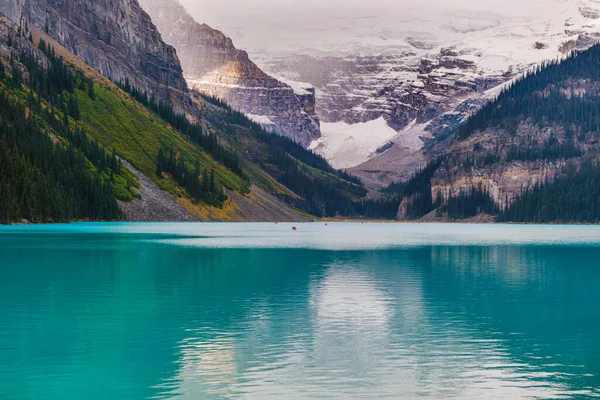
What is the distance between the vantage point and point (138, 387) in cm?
2664

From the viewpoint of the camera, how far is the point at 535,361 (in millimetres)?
31000

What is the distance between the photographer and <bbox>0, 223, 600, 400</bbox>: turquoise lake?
27.0 m

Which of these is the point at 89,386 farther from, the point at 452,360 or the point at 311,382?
the point at 452,360

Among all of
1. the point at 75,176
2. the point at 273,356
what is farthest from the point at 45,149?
the point at 273,356

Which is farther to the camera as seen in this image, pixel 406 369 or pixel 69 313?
pixel 69 313

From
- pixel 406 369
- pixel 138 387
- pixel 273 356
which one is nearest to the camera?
pixel 138 387

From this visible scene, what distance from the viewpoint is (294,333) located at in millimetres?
36656

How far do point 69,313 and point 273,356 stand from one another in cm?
1510

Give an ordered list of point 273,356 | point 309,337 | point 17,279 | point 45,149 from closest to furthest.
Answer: point 273,356 < point 309,337 < point 17,279 < point 45,149

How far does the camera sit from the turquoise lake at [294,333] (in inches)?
1062

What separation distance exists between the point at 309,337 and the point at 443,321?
8576 mm

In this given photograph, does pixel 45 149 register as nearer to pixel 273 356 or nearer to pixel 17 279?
→ pixel 17 279

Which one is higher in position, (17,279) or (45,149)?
(45,149)

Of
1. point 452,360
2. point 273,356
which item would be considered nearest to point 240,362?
point 273,356
